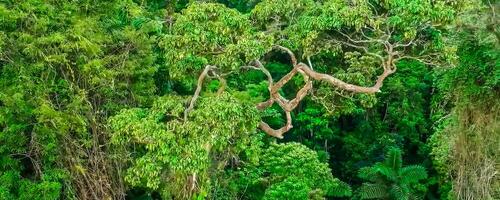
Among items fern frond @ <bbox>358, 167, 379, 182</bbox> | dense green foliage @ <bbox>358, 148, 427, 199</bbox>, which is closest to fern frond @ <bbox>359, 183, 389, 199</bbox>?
dense green foliage @ <bbox>358, 148, 427, 199</bbox>

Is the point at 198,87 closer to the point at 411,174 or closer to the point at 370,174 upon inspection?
the point at 370,174

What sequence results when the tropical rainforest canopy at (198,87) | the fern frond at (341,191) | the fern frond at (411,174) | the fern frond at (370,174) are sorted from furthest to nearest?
1. the fern frond at (370,174)
2. the fern frond at (341,191)
3. the fern frond at (411,174)
4. the tropical rainforest canopy at (198,87)

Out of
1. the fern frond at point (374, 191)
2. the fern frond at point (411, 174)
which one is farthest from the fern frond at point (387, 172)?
the fern frond at point (374, 191)

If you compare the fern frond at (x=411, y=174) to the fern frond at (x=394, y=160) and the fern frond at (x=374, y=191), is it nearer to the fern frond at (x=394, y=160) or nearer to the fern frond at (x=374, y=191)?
the fern frond at (x=394, y=160)

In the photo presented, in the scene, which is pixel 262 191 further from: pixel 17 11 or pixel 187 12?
pixel 17 11

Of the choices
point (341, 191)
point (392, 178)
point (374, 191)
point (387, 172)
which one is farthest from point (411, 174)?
point (341, 191)

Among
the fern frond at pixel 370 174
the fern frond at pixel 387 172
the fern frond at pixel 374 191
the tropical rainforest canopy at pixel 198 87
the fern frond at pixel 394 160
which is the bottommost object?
the fern frond at pixel 374 191
